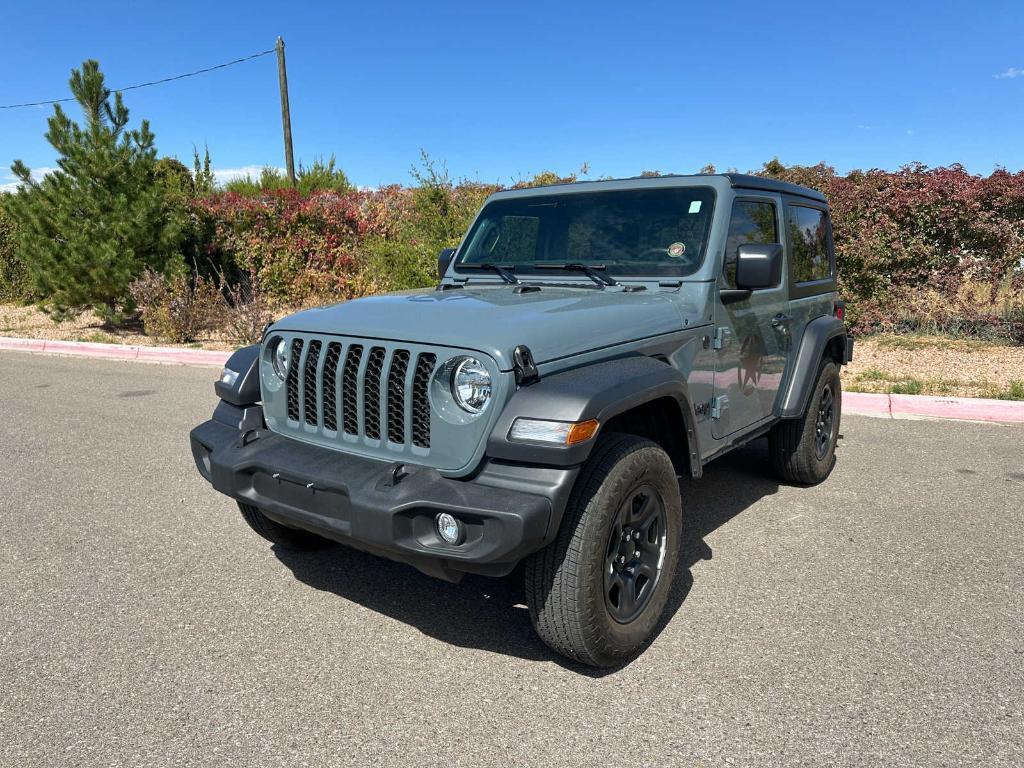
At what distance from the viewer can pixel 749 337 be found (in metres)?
3.94

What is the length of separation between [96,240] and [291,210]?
2.95 metres

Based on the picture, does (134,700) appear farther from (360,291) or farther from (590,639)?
(360,291)

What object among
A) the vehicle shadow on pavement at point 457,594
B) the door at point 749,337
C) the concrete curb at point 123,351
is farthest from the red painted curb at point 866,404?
the concrete curb at point 123,351

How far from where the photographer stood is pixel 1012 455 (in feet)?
18.5

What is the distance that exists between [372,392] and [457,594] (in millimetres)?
1166

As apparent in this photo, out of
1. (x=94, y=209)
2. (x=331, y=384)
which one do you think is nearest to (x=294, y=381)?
(x=331, y=384)

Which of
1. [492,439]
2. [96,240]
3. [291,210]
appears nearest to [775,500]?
[492,439]

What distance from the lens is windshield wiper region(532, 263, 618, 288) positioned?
11.9ft

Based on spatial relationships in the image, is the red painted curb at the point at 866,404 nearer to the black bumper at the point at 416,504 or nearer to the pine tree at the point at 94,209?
the black bumper at the point at 416,504

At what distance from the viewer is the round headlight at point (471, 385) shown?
265cm

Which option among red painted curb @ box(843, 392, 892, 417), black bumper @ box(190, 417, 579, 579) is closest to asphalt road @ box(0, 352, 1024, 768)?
black bumper @ box(190, 417, 579, 579)

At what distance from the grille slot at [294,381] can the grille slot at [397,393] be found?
53 cm

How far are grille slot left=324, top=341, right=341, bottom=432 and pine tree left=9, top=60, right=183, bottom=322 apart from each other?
408 inches

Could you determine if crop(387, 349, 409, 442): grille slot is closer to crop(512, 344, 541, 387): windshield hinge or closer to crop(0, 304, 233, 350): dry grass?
crop(512, 344, 541, 387): windshield hinge
